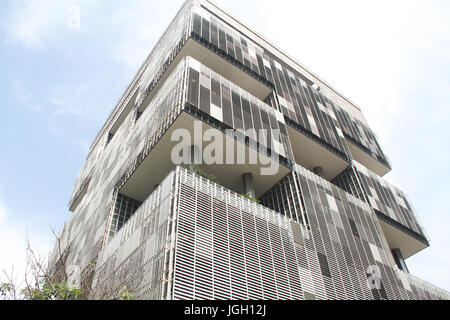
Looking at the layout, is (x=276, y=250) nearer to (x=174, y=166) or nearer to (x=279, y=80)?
(x=174, y=166)

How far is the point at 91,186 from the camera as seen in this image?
37.6 m

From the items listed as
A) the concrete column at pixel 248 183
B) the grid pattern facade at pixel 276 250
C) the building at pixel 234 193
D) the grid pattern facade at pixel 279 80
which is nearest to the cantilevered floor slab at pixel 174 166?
the building at pixel 234 193

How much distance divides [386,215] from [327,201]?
1016 centimetres

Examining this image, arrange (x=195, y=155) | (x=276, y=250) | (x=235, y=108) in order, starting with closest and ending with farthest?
(x=276, y=250), (x=195, y=155), (x=235, y=108)

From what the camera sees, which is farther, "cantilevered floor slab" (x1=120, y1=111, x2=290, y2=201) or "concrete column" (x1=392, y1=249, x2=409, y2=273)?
"concrete column" (x1=392, y1=249, x2=409, y2=273)

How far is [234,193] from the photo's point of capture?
21.1 m

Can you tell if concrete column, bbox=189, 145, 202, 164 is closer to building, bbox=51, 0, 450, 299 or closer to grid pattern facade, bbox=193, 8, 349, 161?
building, bbox=51, 0, 450, 299

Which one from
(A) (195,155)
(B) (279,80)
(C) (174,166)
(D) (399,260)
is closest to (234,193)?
(A) (195,155)

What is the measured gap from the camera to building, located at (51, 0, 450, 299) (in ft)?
56.3

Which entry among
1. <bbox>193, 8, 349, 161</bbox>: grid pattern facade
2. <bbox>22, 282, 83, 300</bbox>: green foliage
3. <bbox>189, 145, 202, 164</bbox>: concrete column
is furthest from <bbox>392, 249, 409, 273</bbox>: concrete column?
<bbox>22, 282, 83, 300</bbox>: green foliage

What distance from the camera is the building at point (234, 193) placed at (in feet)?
56.3

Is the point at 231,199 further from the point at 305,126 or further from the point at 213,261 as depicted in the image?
the point at 305,126

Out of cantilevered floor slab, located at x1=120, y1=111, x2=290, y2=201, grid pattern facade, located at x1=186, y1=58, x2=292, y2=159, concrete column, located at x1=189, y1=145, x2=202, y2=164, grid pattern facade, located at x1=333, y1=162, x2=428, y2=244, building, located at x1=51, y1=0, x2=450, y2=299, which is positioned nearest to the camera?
building, located at x1=51, y1=0, x2=450, y2=299
